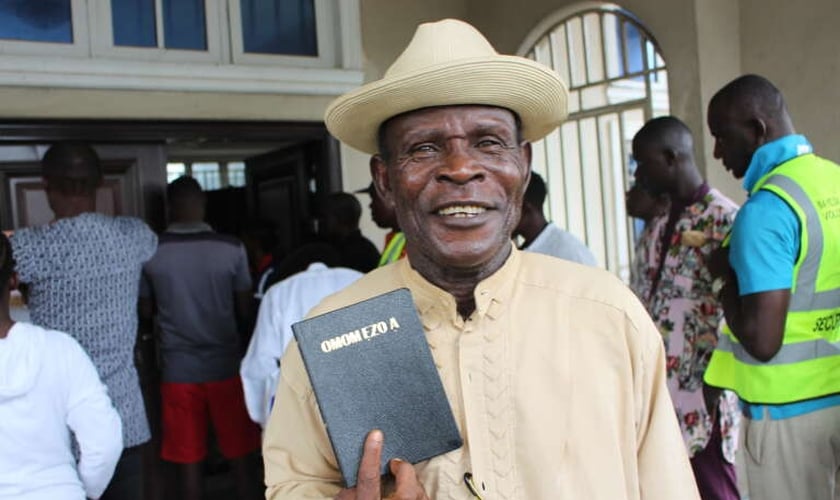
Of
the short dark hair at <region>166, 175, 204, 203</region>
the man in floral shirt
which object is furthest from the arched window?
the short dark hair at <region>166, 175, 204, 203</region>

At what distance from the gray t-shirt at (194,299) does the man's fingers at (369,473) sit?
298 cm

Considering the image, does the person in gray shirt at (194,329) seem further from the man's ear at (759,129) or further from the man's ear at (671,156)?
the man's ear at (759,129)

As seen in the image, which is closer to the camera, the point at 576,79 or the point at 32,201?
the point at 32,201

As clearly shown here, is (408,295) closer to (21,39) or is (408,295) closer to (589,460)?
(589,460)

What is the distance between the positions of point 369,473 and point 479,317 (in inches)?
14.5

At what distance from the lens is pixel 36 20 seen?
13.7 ft

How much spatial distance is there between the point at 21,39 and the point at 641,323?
4014 mm

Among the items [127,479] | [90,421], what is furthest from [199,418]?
[90,421]

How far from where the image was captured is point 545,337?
4.39ft

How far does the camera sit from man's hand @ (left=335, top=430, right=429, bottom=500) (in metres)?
1.12

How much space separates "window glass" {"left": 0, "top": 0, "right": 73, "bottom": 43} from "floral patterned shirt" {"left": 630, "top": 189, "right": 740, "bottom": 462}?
3469 mm

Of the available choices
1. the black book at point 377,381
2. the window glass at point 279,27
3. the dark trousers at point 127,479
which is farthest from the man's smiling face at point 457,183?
the window glass at point 279,27

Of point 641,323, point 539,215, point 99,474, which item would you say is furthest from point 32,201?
point 641,323

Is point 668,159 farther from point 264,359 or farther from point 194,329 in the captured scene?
point 194,329
